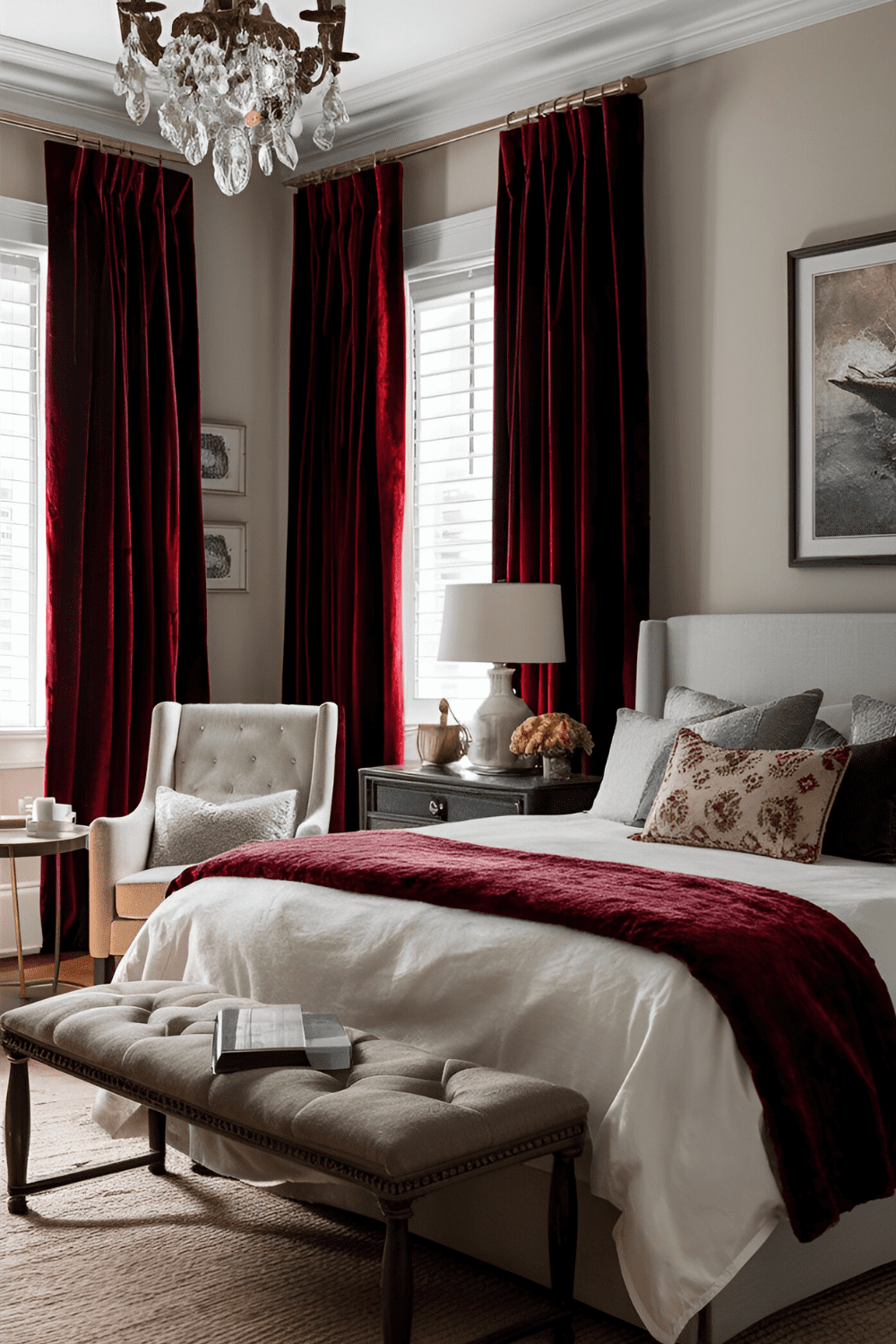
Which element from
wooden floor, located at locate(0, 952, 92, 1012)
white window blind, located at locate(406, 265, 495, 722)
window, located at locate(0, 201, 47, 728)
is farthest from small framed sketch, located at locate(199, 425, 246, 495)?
wooden floor, located at locate(0, 952, 92, 1012)

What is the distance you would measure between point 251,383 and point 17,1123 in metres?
3.78

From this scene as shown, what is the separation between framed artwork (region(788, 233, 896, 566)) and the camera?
400 centimetres

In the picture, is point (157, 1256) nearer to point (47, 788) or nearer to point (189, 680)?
point (47, 788)

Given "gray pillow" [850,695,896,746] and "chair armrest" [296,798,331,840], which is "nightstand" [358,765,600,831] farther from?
"gray pillow" [850,695,896,746]

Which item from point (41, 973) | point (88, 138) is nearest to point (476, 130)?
point (88, 138)

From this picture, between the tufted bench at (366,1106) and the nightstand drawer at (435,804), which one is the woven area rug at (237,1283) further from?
the nightstand drawer at (435,804)

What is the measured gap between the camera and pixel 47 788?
17.0 feet

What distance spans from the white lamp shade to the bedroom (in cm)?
39

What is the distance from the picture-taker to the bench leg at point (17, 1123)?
2.88 meters

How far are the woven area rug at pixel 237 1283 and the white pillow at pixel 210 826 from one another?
1473 millimetres


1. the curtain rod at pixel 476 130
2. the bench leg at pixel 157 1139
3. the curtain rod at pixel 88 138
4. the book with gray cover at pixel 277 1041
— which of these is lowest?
the bench leg at pixel 157 1139

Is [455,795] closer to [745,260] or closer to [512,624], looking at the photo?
[512,624]

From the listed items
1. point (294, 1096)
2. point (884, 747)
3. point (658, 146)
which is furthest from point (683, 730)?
point (658, 146)

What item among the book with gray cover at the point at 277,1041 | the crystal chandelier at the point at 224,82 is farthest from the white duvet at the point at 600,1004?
the crystal chandelier at the point at 224,82
